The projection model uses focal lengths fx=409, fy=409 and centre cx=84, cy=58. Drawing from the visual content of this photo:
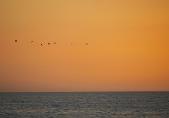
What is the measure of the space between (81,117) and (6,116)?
385 inches

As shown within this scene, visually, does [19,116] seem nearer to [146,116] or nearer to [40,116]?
[40,116]

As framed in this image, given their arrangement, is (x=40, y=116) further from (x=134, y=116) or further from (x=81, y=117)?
(x=134, y=116)

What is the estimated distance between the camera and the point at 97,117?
174 ft

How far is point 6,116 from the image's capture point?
5316cm

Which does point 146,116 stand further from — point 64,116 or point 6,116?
point 6,116

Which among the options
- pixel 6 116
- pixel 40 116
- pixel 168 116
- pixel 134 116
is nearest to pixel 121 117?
pixel 134 116

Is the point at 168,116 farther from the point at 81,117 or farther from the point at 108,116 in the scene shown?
the point at 81,117

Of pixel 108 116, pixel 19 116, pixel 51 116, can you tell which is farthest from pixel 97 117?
pixel 19 116

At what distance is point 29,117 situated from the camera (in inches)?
2048

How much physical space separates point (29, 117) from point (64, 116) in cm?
490

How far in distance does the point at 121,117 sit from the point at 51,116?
30.3ft

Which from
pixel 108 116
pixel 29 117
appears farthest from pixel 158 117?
pixel 29 117

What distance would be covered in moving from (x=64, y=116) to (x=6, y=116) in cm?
757

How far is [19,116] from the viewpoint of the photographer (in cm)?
5366
